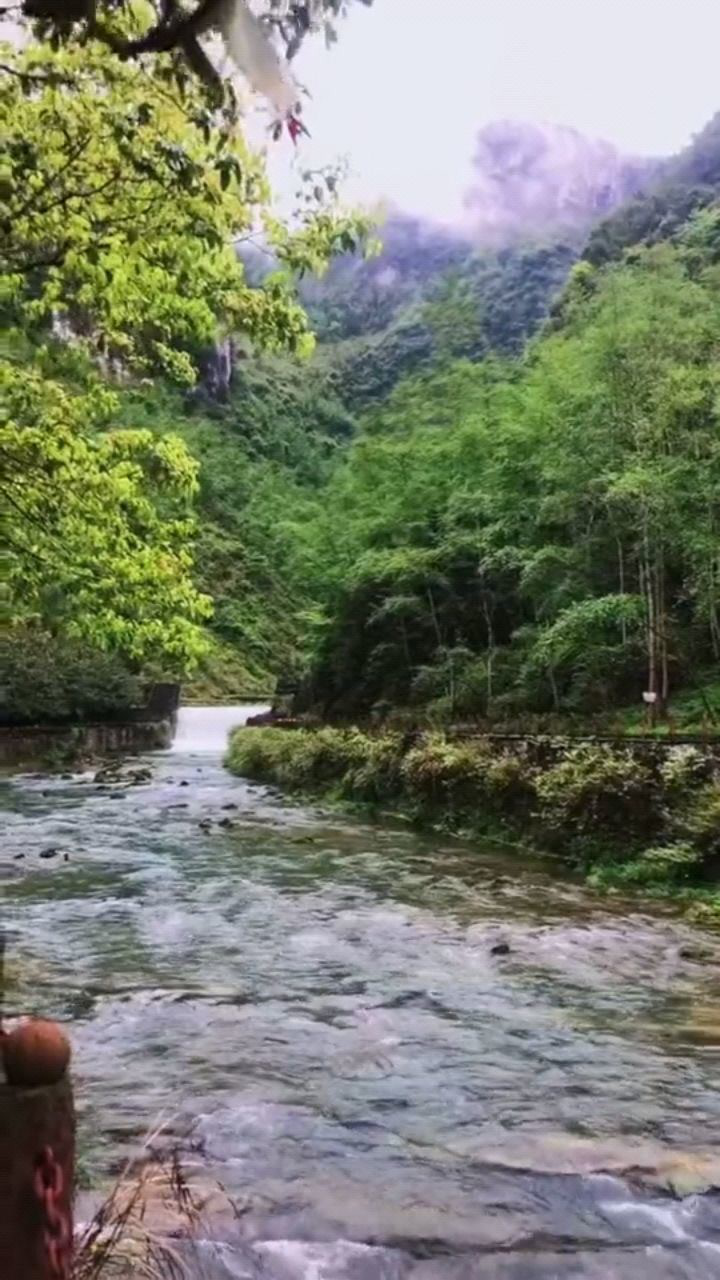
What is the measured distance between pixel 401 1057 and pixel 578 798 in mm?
6469

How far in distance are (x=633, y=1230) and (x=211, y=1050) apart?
2.66 metres

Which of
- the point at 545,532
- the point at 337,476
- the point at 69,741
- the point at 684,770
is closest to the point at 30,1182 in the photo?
the point at 684,770

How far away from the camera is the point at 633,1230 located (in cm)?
387

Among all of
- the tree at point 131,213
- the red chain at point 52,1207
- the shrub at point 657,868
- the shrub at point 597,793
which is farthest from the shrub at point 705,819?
the red chain at point 52,1207

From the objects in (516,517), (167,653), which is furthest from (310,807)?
(167,653)

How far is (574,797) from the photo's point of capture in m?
11.9

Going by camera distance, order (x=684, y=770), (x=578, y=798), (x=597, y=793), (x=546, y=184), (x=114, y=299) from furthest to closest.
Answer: (x=546, y=184), (x=578, y=798), (x=597, y=793), (x=684, y=770), (x=114, y=299)

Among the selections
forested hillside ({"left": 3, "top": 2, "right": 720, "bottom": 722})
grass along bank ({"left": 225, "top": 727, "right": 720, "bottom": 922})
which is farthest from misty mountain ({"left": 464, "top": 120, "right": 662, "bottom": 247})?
grass along bank ({"left": 225, "top": 727, "right": 720, "bottom": 922})

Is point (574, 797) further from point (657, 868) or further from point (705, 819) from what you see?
point (705, 819)

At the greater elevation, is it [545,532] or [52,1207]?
[545,532]

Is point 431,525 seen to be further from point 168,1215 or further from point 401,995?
point 168,1215

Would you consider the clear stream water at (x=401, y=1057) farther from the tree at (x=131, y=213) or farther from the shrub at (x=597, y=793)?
the tree at (x=131, y=213)

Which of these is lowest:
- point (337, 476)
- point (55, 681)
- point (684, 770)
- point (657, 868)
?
point (657, 868)

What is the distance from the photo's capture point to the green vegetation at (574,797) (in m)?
10.3
